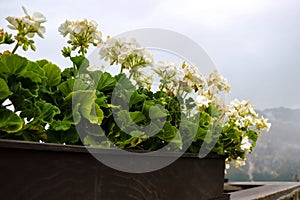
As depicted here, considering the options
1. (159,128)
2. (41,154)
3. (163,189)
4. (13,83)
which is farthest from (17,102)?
(163,189)

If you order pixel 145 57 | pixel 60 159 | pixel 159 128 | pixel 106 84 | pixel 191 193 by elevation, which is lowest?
pixel 191 193

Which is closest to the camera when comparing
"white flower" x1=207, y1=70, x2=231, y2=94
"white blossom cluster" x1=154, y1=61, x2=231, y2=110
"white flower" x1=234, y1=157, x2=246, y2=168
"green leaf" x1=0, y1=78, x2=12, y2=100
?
"green leaf" x1=0, y1=78, x2=12, y2=100

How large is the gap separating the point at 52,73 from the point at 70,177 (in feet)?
1.19

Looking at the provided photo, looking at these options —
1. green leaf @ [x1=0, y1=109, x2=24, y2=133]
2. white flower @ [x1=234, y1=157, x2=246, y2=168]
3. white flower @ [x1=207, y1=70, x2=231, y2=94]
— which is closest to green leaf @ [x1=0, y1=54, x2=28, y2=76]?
green leaf @ [x1=0, y1=109, x2=24, y2=133]

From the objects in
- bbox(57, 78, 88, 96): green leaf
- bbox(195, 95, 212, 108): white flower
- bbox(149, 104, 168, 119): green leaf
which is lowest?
bbox(149, 104, 168, 119): green leaf

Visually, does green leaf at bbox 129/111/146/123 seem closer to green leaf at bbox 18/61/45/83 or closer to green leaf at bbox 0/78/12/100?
green leaf at bbox 18/61/45/83

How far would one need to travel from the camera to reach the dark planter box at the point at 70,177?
865 millimetres

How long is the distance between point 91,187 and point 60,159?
151mm

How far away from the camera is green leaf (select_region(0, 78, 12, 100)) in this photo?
95 cm

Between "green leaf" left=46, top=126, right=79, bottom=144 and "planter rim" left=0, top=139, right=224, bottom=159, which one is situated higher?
"green leaf" left=46, top=126, right=79, bottom=144

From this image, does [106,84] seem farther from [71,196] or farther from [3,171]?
[3,171]

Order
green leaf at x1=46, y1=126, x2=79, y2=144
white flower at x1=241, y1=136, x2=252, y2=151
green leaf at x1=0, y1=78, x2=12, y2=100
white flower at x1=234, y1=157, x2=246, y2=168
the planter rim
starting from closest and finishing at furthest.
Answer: the planter rim, green leaf at x1=0, y1=78, x2=12, y2=100, green leaf at x1=46, y1=126, x2=79, y2=144, white flower at x1=241, y1=136, x2=252, y2=151, white flower at x1=234, y1=157, x2=246, y2=168

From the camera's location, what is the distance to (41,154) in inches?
36.5

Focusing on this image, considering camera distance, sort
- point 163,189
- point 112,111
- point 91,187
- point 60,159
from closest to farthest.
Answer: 1. point 60,159
2. point 91,187
3. point 112,111
4. point 163,189
